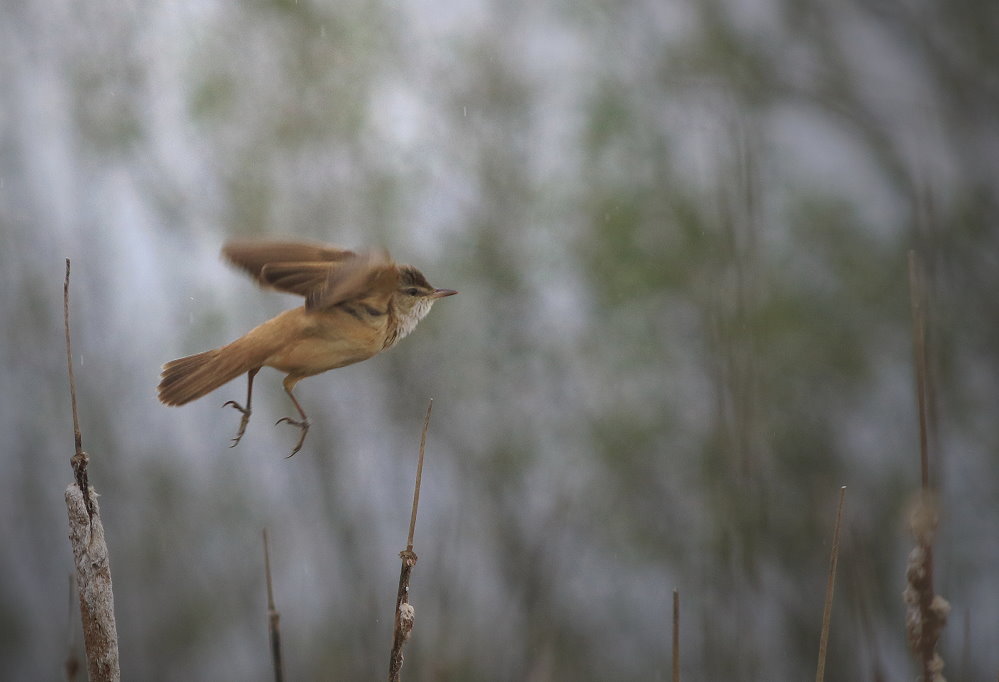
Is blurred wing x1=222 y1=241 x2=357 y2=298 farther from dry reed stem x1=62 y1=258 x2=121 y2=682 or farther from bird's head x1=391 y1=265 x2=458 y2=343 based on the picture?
dry reed stem x1=62 y1=258 x2=121 y2=682

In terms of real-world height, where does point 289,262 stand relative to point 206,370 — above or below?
above

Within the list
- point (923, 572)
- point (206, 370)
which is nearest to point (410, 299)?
point (206, 370)

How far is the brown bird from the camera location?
1196 mm

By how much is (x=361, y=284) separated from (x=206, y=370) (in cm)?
24

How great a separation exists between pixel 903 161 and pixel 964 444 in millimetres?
2026

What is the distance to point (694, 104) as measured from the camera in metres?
6.46

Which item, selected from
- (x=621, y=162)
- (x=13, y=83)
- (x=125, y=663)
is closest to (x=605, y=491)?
(x=621, y=162)

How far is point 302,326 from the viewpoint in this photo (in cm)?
128

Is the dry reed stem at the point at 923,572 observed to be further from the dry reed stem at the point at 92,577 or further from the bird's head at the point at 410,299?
the dry reed stem at the point at 92,577

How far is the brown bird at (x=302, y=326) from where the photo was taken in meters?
1.20

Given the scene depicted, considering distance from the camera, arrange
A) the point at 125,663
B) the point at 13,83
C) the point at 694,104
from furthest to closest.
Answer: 1. the point at 125,663
2. the point at 694,104
3. the point at 13,83

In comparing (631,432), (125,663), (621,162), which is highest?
(621,162)

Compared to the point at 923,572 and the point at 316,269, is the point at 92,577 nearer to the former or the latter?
the point at 316,269

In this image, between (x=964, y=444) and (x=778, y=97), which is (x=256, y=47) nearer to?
(x=778, y=97)
